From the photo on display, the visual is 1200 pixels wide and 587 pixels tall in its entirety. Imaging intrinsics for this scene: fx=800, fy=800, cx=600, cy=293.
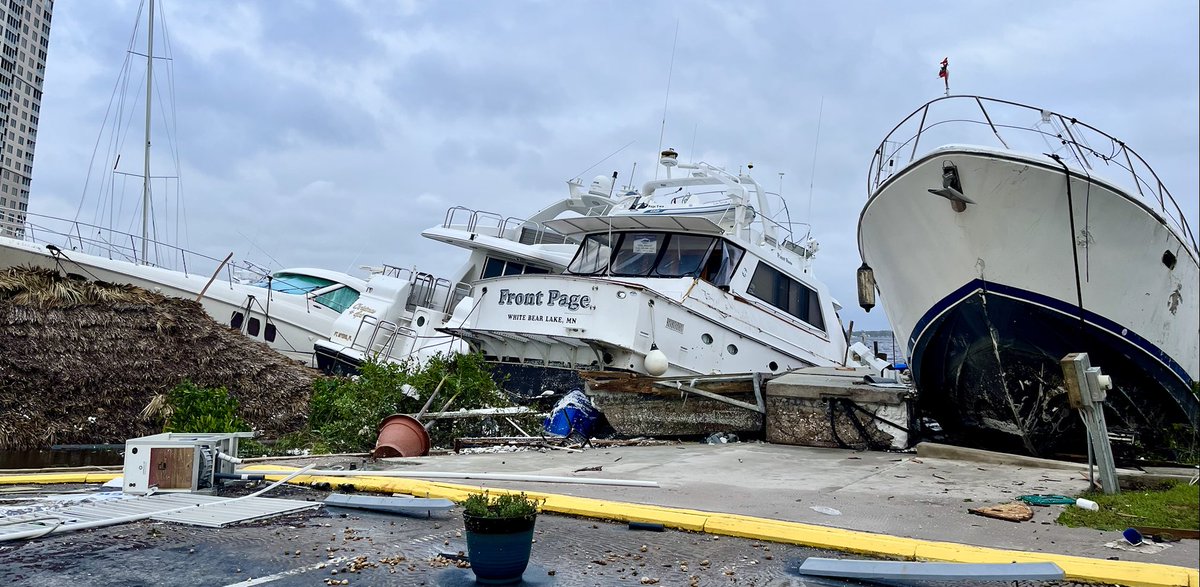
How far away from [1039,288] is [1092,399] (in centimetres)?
187

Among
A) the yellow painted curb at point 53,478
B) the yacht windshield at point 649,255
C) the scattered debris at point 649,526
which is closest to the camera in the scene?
the scattered debris at point 649,526

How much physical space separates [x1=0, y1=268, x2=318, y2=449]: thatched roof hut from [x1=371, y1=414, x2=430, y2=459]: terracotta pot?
500 cm

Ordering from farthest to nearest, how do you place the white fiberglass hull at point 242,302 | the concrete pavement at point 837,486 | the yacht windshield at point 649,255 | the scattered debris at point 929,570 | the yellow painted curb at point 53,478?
the white fiberglass hull at point 242,302 → the yacht windshield at point 649,255 → the yellow painted curb at point 53,478 → the concrete pavement at point 837,486 → the scattered debris at point 929,570

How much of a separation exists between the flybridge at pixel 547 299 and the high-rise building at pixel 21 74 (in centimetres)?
666

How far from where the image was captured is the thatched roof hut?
433 inches

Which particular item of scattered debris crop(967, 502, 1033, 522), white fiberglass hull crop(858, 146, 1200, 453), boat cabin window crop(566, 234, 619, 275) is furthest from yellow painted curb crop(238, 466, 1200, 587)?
boat cabin window crop(566, 234, 619, 275)

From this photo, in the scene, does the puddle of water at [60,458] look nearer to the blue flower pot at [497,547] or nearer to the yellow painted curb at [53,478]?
the yellow painted curb at [53,478]

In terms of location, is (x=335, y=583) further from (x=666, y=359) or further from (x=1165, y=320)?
(x=666, y=359)

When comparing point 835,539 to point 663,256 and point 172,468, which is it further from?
point 663,256

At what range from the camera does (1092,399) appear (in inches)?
201

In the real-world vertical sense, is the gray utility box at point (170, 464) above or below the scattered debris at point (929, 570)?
below

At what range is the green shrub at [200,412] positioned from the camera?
898cm

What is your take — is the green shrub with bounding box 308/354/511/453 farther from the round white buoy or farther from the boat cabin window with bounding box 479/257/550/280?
the boat cabin window with bounding box 479/257/550/280

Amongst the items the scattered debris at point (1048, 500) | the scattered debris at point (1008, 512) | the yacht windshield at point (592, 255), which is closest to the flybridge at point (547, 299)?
the yacht windshield at point (592, 255)
